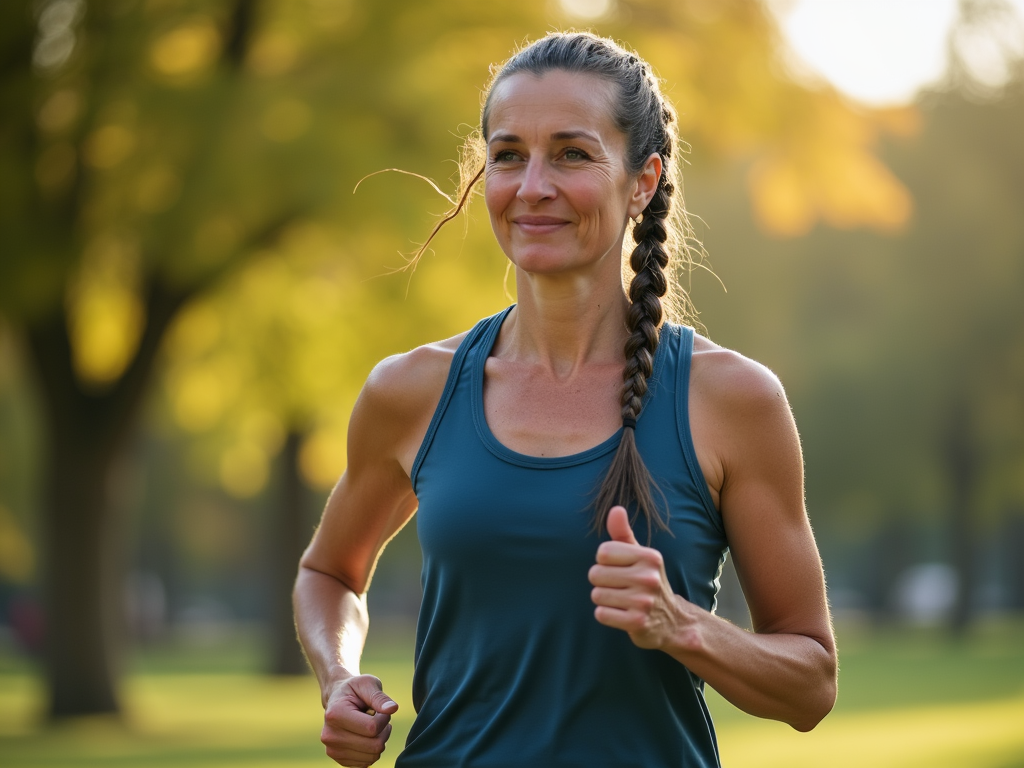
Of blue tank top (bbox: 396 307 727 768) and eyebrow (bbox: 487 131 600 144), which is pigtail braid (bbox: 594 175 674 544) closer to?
blue tank top (bbox: 396 307 727 768)

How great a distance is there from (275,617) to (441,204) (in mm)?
9256

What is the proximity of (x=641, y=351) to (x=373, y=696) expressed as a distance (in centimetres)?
90

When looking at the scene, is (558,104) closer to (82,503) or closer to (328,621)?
(328,621)

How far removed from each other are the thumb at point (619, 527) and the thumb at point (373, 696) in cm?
67

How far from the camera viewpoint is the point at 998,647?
83.0ft

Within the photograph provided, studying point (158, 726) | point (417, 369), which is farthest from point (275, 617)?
point (417, 369)

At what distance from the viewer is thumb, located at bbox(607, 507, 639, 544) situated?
7.55 feet

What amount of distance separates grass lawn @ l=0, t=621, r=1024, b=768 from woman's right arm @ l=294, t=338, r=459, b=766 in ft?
22.5

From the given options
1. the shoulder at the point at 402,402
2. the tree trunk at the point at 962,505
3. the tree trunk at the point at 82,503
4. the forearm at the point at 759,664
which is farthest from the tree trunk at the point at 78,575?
the tree trunk at the point at 962,505

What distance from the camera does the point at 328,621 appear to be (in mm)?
3199

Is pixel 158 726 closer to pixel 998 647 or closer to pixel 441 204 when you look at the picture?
pixel 441 204

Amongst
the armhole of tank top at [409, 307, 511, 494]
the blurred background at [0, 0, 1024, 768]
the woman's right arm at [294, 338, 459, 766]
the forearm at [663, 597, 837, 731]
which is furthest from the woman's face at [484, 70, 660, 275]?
the blurred background at [0, 0, 1024, 768]

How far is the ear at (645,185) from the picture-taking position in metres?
2.90

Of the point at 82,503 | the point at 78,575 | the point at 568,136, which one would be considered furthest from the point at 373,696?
the point at 78,575
